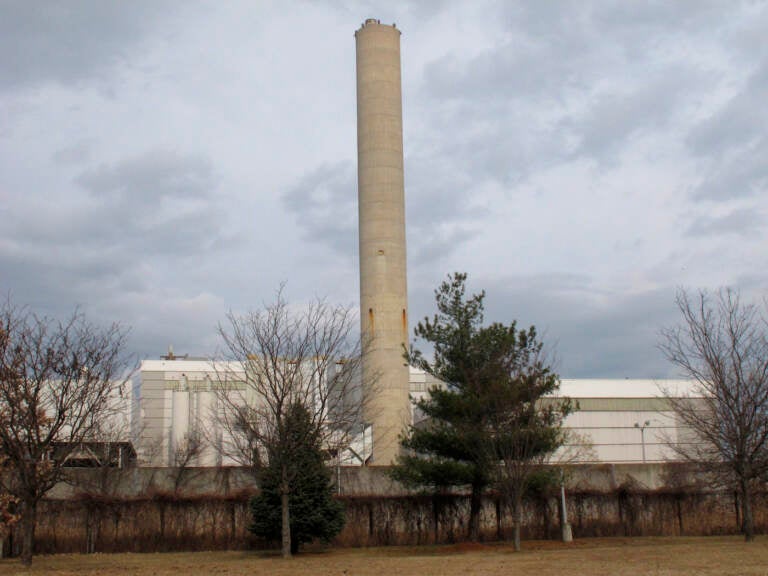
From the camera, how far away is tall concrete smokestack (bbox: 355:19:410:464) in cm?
4894

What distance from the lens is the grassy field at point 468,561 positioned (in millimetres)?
19594

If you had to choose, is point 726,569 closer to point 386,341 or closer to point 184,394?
point 386,341

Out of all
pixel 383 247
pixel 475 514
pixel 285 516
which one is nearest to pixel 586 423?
pixel 383 247

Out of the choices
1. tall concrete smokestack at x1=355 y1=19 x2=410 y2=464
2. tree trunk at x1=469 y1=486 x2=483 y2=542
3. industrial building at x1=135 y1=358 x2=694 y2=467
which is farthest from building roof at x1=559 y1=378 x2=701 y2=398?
tree trunk at x1=469 y1=486 x2=483 y2=542

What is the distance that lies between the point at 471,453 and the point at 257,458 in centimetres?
724

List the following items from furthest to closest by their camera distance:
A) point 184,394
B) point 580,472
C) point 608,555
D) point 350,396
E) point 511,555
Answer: point 184,394 < point 350,396 < point 580,472 < point 511,555 < point 608,555

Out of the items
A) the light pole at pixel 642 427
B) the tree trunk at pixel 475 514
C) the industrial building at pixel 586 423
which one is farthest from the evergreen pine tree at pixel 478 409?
the light pole at pixel 642 427

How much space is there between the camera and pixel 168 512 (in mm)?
30875

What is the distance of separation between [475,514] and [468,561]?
8.36 meters

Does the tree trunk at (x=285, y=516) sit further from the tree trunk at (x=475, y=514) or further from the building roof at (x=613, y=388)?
the building roof at (x=613, y=388)

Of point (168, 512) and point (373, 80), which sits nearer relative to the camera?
point (168, 512)

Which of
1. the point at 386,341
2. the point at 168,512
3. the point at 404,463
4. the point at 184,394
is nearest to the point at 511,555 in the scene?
the point at 404,463

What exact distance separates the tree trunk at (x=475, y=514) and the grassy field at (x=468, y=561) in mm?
Result: 1211

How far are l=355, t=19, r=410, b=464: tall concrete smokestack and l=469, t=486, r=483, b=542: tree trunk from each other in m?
16.5
